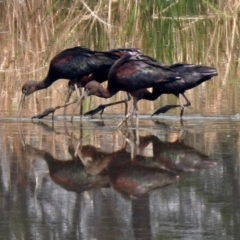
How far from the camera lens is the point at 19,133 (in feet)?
35.7

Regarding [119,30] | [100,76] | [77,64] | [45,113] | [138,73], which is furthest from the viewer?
[119,30]

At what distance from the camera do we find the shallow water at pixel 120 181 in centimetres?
650

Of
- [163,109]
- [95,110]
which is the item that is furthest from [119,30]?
[163,109]

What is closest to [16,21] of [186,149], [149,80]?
[149,80]

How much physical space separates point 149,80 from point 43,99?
9.81 ft

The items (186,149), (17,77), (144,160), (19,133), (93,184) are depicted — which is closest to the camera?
(93,184)

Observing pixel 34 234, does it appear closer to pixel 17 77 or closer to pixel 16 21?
pixel 17 77

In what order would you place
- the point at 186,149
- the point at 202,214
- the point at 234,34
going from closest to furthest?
the point at 202,214
the point at 186,149
the point at 234,34

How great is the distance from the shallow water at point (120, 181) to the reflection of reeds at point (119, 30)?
5.71 meters

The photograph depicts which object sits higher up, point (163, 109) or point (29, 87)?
point (29, 87)

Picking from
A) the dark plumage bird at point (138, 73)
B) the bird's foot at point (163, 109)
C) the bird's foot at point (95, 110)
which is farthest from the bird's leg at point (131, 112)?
the bird's foot at point (95, 110)

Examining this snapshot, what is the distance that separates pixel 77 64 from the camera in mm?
12797

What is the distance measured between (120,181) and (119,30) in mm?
12702

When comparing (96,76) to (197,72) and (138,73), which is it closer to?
(197,72)
